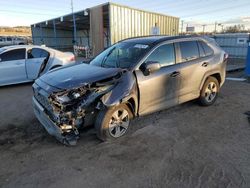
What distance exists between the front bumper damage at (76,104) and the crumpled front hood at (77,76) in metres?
0.09

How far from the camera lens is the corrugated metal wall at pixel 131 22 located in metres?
14.7

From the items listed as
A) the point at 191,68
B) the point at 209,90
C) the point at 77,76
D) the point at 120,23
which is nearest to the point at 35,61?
the point at 77,76

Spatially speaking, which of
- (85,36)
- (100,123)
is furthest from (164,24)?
(100,123)

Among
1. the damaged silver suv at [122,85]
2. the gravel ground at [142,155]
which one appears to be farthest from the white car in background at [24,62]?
the damaged silver suv at [122,85]

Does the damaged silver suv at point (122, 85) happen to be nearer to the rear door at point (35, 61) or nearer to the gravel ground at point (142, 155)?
the gravel ground at point (142, 155)

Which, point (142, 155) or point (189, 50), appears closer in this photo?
point (142, 155)

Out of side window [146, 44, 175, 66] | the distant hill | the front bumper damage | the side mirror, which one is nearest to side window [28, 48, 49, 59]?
the front bumper damage

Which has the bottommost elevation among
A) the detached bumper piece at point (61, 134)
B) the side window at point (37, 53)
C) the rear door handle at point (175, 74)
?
the detached bumper piece at point (61, 134)

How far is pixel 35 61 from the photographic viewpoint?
8289 millimetres

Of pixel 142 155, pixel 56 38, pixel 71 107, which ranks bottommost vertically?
pixel 142 155

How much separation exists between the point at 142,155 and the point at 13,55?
21.9 ft

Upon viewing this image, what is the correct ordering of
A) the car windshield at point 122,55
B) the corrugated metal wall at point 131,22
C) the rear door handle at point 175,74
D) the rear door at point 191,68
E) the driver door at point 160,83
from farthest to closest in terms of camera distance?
1. the corrugated metal wall at point 131,22
2. the rear door at point 191,68
3. the rear door handle at point 175,74
4. the car windshield at point 122,55
5. the driver door at point 160,83

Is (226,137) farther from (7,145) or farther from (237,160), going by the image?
(7,145)

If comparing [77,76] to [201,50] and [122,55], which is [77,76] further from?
[201,50]
